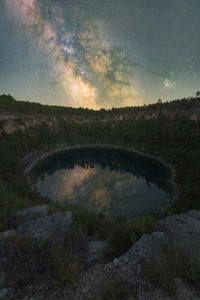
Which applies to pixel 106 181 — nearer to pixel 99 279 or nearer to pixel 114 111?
pixel 99 279

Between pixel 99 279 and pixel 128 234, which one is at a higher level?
pixel 99 279

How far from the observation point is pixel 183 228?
6.71 metres

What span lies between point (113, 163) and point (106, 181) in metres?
13.7

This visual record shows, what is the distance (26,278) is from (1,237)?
234 cm

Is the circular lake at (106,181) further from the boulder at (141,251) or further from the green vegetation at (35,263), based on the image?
the green vegetation at (35,263)

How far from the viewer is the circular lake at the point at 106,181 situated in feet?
83.4

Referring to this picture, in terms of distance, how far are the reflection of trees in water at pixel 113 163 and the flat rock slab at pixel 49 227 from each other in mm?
29668

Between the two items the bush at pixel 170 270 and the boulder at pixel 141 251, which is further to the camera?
the boulder at pixel 141 251

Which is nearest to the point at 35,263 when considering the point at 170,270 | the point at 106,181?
the point at 170,270

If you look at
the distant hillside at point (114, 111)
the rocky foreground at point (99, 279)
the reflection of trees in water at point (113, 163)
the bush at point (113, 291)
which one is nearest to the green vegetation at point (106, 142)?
the rocky foreground at point (99, 279)

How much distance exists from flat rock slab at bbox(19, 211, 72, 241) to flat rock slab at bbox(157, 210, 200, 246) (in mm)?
5008

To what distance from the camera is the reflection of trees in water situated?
125ft

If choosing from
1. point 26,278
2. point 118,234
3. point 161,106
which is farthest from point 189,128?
point 26,278

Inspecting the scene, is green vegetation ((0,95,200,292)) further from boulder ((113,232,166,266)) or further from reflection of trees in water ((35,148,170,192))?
reflection of trees in water ((35,148,170,192))
